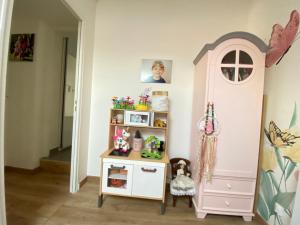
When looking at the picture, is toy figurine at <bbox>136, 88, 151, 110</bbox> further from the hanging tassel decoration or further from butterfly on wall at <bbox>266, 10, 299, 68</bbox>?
butterfly on wall at <bbox>266, 10, 299, 68</bbox>

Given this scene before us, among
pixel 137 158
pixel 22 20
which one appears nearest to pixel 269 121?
pixel 137 158

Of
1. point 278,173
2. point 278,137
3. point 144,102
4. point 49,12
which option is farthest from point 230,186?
point 49,12

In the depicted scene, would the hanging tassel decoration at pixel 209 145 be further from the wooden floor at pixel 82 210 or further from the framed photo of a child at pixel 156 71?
the framed photo of a child at pixel 156 71

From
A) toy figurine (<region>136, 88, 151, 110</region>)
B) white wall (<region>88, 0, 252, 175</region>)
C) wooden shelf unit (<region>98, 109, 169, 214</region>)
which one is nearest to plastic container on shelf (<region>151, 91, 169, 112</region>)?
toy figurine (<region>136, 88, 151, 110</region>)

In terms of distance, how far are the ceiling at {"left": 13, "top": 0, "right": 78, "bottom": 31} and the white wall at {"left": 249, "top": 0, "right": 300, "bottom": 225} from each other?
211cm

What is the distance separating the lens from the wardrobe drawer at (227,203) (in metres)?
1.82

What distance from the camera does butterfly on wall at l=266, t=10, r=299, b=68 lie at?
161 cm

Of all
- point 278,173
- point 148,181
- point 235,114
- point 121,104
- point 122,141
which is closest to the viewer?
point 278,173

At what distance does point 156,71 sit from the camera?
7.93 feet

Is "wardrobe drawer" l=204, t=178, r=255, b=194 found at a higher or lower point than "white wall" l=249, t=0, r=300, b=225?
lower

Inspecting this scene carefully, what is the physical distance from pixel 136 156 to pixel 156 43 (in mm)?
1421

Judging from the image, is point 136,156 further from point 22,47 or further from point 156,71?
point 22,47

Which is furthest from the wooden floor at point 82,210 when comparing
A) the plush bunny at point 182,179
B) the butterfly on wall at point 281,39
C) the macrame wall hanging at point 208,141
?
the butterfly on wall at point 281,39

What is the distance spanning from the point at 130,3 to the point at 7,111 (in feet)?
7.39
